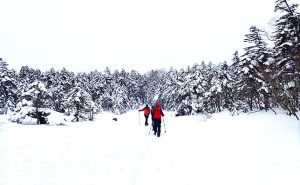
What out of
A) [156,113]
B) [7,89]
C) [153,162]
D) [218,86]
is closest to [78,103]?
[7,89]

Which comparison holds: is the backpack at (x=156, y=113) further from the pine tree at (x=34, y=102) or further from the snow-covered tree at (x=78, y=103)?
the snow-covered tree at (x=78, y=103)

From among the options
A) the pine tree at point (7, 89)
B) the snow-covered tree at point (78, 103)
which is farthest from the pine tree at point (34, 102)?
the pine tree at point (7, 89)

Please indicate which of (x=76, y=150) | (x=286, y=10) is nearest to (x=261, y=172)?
(x=76, y=150)

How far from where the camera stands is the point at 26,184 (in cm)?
592

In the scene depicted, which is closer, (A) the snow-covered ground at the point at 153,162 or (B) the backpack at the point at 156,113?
(A) the snow-covered ground at the point at 153,162

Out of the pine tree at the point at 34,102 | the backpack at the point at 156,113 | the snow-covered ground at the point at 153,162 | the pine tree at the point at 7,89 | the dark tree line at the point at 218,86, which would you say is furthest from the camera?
the pine tree at the point at 7,89

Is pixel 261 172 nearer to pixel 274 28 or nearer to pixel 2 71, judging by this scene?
pixel 274 28

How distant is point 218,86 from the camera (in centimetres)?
5144

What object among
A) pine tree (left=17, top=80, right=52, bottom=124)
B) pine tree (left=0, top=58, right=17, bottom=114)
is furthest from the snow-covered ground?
pine tree (left=0, top=58, right=17, bottom=114)

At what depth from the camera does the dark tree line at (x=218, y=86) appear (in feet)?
56.5

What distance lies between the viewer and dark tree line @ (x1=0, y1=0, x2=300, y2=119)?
1723cm

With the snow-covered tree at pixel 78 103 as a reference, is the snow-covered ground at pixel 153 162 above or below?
below

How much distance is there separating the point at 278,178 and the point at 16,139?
9.62 m

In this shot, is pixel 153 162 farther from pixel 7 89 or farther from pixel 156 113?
pixel 7 89
